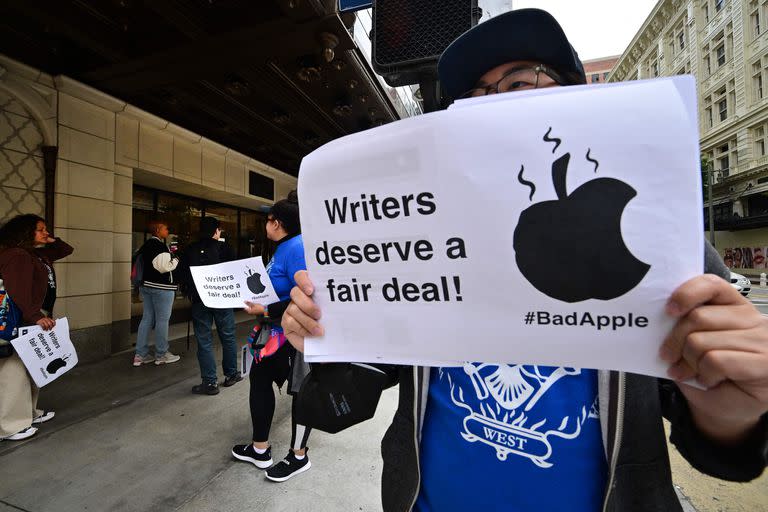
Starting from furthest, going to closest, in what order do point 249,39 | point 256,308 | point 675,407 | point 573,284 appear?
point 249,39, point 256,308, point 675,407, point 573,284

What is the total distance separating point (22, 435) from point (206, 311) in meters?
1.75

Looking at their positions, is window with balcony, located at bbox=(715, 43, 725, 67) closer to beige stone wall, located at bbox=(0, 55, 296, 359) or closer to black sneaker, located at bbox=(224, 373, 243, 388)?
beige stone wall, located at bbox=(0, 55, 296, 359)

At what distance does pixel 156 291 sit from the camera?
5.18 metres

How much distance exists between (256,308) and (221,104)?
5.10 m

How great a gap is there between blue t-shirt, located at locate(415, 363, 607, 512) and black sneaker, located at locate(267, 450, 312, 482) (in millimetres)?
2169

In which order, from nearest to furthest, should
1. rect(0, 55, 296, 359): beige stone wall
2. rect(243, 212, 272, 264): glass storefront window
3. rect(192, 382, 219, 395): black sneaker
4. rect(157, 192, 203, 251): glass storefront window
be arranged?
1. rect(192, 382, 219, 395): black sneaker
2. rect(0, 55, 296, 359): beige stone wall
3. rect(157, 192, 203, 251): glass storefront window
4. rect(243, 212, 272, 264): glass storefront window

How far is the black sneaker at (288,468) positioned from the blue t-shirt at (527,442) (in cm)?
217

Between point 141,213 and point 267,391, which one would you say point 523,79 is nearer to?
point 267,391

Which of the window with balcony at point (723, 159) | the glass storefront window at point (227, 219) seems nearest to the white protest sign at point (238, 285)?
the glass storefront window at point (227, 219)

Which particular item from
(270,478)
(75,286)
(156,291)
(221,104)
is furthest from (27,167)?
(270,478)

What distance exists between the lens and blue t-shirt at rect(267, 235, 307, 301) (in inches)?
102

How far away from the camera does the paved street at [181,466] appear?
2.41 meters

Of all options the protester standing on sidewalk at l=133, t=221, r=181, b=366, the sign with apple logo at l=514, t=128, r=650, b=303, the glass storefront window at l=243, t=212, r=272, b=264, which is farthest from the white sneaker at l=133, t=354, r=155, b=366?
the sign with apple logo at l=514, t=128, r=650, b=303

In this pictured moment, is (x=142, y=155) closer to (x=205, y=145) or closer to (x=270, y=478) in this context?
(x=205, y=145)
